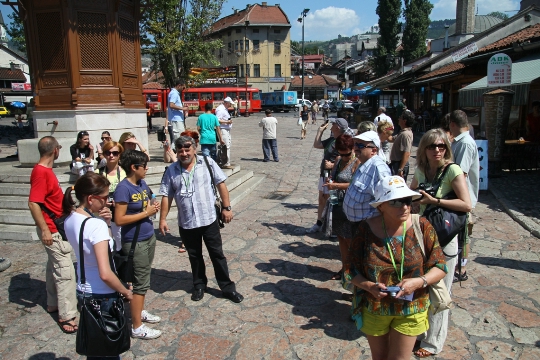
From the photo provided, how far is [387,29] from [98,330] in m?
44.2

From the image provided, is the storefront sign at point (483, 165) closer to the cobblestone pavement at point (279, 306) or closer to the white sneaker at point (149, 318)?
the cobblestone pavement at point (279, 306)

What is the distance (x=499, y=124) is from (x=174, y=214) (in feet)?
28.7

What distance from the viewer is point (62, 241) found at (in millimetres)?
3877

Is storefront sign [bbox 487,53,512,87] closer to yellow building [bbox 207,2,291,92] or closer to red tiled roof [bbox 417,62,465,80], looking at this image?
red tiled roof [bbox 417,62,465,80]

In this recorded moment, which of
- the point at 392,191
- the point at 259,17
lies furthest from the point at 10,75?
the point at 392,191

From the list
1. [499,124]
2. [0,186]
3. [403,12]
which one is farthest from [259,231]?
[403,12]

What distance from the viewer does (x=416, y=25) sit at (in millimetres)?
39375

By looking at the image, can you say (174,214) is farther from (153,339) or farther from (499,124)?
(499,124)

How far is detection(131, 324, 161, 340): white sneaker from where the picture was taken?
364cm

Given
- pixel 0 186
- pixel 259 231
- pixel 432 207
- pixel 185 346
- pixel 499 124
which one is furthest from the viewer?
pixel 499 124

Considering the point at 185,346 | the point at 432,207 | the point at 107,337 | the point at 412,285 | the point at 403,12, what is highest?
the point at 403,12

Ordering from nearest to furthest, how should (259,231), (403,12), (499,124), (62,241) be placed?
(62,241) < (259,231) < (499,124) < (403,12)

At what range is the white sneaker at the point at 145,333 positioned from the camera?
143 inches

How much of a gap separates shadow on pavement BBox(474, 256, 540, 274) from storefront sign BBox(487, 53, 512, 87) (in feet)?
18.8
